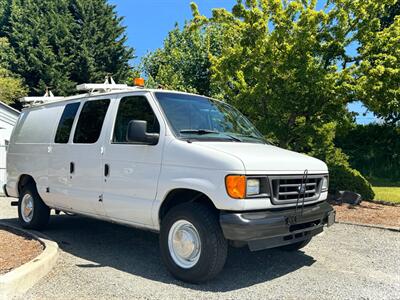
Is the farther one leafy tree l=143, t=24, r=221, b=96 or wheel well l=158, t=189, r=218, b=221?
leafy tree l=143, t=24, r=221, b=96

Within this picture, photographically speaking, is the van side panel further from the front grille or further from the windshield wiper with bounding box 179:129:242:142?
the front grille

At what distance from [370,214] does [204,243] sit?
607cm

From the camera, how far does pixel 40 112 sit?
25.2 ft

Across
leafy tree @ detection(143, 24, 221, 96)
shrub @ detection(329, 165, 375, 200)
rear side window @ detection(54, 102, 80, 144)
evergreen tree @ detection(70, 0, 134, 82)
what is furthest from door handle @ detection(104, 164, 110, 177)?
evergreen tree @ detection(70, 0, 134, 82)

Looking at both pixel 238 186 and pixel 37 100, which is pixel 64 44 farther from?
pixel 238 186

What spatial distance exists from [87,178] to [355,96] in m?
7.04

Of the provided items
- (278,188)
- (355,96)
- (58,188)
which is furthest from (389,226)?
(58,188)

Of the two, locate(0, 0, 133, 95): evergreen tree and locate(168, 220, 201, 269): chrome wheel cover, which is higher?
locate(0, 0, 133, 95): evergreen tree

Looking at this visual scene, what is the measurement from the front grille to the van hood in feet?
0.30

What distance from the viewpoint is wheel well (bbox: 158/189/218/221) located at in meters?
4.99

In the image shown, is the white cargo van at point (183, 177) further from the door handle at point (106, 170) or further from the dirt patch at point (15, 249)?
the dirt patch at point (15, 249)

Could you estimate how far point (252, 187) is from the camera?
4.58m

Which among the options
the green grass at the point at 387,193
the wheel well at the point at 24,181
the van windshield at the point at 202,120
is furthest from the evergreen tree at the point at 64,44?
the van windshield at the point at 202,120

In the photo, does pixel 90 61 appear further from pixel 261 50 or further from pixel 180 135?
pixel 180 135
